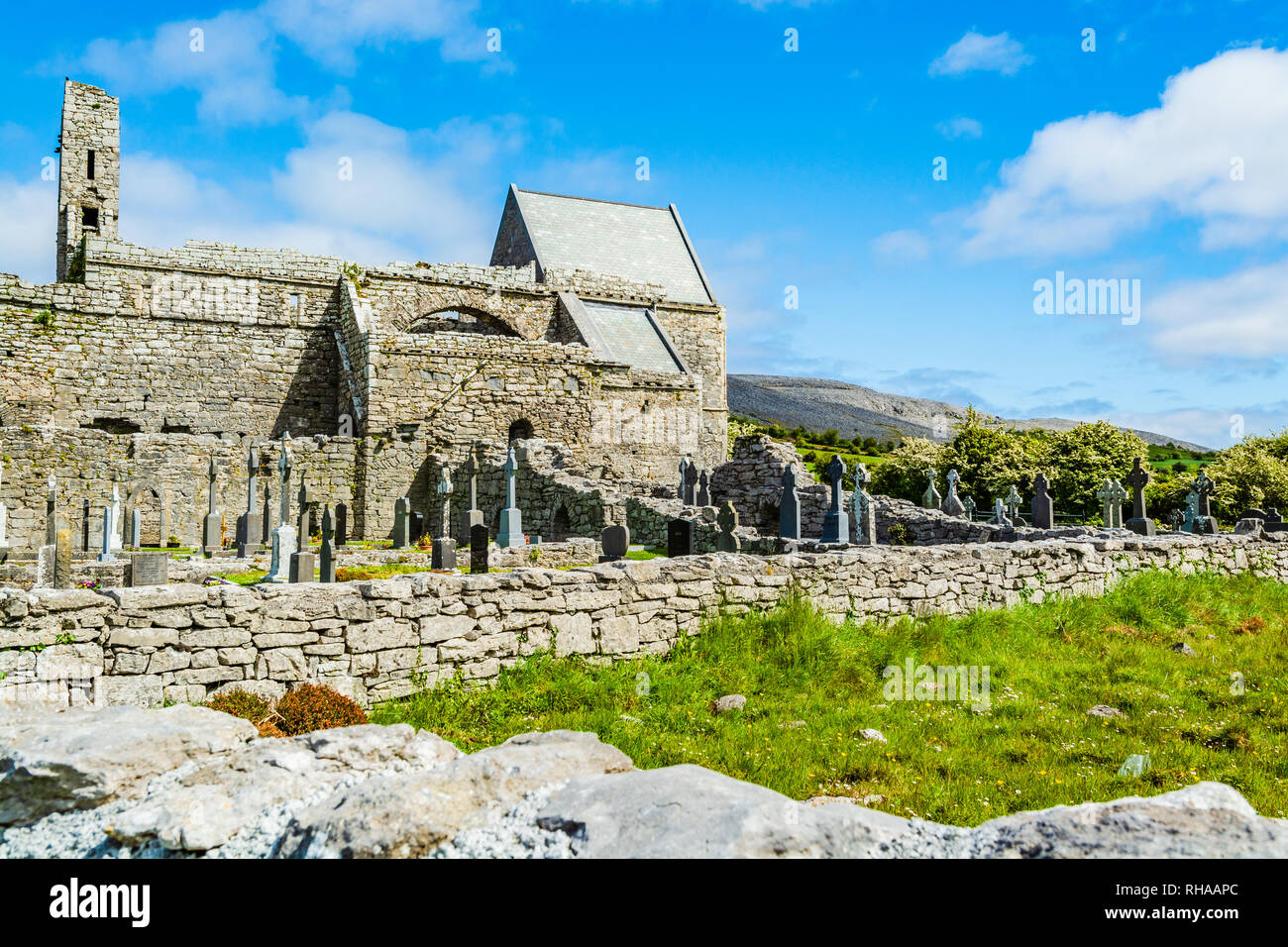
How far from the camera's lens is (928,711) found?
22.0 feet

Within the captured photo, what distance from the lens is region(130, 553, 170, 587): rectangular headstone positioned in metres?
9.20

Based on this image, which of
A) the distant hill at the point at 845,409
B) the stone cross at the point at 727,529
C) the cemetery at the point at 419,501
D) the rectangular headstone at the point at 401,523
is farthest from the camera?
the distant hill at the point at 845,409

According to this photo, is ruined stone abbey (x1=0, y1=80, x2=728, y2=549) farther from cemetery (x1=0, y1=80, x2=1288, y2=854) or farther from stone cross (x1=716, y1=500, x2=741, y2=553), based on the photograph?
stone cross (x1=716, y1=500, x2=741, y2=553)

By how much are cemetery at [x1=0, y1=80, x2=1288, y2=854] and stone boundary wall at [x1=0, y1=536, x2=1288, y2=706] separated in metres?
0.02

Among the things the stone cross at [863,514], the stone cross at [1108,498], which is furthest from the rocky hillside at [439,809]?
the stone cross at [1108,498]

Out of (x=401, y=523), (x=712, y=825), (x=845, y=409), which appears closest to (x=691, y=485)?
(x=401, y=523)

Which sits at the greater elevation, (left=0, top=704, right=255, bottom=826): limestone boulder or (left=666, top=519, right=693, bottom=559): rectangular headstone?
(left=666, top=519, right=693, bottom=559): rectangular headstone

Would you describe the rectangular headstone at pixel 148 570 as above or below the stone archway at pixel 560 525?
below

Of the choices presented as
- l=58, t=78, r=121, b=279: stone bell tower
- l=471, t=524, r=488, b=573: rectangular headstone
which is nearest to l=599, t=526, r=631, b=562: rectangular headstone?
l=471, t=524, r=488, b=573: rectangular headstone

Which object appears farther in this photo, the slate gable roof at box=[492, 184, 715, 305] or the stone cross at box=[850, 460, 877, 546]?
the slate gable roof at box=[492, 184, 715, 305]

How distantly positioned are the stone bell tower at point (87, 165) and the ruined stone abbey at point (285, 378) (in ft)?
0.17

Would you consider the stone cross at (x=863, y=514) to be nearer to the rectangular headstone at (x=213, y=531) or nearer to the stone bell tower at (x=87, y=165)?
the rectangular headstone at (x=213, y=531)

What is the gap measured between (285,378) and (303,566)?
626 inches

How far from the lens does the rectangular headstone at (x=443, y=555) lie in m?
11.8
